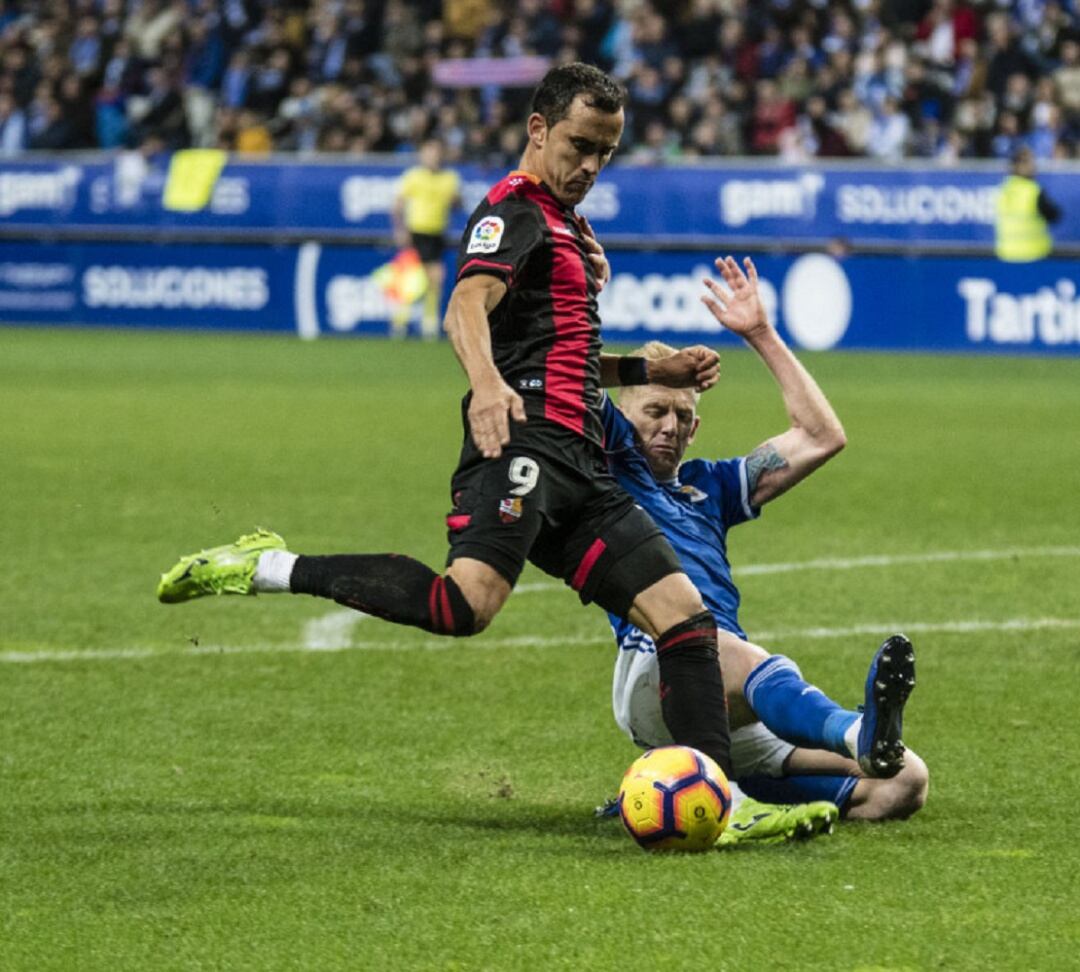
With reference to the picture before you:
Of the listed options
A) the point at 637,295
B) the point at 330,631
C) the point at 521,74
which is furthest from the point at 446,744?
the point at 521,74

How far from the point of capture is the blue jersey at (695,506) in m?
5.60

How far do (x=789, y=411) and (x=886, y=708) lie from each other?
3.50 ft

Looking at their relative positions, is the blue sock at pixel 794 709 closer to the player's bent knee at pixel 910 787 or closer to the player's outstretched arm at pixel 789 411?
the player's bent knee at pixel 910 787

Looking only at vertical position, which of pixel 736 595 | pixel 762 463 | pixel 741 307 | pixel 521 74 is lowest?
pixel 736 595

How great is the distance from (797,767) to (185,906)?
1.67m

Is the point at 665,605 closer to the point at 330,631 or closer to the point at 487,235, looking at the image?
the point at 487,235

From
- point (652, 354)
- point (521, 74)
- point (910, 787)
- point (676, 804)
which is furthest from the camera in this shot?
point (521, 74)

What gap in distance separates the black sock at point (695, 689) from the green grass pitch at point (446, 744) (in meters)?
0.30

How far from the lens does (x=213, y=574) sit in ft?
17.3

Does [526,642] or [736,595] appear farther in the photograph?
[526,642]

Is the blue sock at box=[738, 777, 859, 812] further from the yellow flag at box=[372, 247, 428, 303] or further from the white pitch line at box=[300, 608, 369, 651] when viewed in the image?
the yellow flag at box=[372, 247, 428, 303]

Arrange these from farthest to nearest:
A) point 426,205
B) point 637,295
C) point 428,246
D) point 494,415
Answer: point 426,205 < point 428,246 < point 637,295 < point 494,415

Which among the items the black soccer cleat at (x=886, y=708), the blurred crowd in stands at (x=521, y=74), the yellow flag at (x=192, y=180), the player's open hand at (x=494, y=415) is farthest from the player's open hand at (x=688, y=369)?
the yellow flag at (x=192, y=180)

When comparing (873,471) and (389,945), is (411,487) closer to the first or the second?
(873,471)
